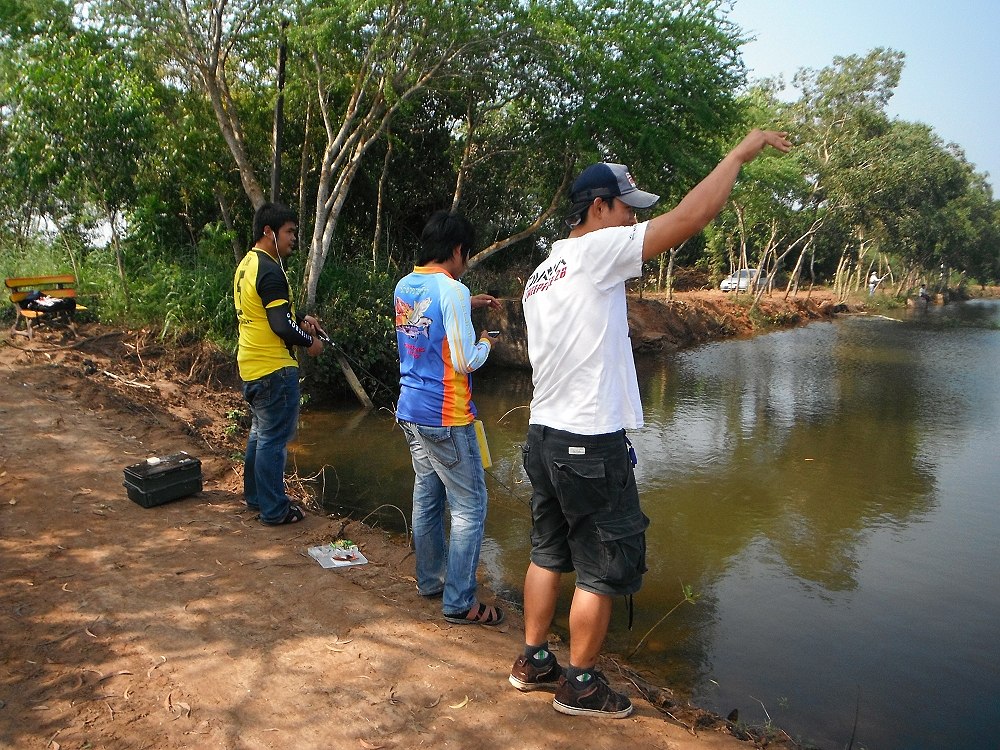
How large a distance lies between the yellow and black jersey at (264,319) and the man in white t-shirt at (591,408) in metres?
1.94

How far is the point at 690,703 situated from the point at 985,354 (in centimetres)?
1868

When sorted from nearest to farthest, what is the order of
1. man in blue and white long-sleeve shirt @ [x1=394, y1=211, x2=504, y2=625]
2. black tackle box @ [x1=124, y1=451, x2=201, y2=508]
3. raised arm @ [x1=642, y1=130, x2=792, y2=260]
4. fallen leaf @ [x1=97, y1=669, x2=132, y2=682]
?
raised arm @ [x1=642, y1=130, x2=792, y2=260]
fallen leaf @ [x1=97, y1=669, x2=132, y2=682]
man in blue and white long-sleeve shirt @ [x1=394, y1=211, x2=504, y2=625]
black tackle box @ [x1=124, y1=451, x2=201, y2=508]

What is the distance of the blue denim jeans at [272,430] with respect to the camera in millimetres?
4410

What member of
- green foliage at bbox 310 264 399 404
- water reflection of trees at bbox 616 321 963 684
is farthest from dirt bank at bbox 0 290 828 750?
green foliage at bbox 310 264 399 404

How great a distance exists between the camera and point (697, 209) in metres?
2.38

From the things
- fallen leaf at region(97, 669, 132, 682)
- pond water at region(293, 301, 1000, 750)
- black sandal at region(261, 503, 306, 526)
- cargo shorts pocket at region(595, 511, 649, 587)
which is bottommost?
pond water at region(293, 301, 1000, 750)

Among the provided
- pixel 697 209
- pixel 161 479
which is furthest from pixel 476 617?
pixel 161 479

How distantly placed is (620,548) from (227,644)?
1.78 m

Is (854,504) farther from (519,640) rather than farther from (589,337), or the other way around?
(589,337)

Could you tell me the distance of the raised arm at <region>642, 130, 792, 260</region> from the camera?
2.37 meters

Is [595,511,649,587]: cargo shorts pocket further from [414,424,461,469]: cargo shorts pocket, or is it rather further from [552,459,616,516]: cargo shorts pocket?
[414,424,461,469]: cargo shorts pocket

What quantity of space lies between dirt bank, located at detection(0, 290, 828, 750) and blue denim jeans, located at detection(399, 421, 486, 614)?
0.23m

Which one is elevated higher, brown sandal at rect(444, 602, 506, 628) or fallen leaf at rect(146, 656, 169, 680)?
fallen leaf at rect(146, 656, 169, 680)

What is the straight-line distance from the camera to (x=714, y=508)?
259 inches
